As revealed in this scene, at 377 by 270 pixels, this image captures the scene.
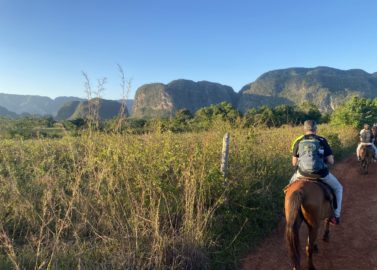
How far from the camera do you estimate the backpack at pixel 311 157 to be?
4602 mm

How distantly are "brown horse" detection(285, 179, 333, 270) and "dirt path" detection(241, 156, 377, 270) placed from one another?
0.48m

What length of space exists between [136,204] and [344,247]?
358 centimetres

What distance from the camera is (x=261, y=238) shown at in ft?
17.7

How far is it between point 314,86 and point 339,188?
151m

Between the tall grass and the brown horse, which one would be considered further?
the brown horse

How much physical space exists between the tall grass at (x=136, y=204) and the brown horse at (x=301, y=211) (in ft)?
3.24

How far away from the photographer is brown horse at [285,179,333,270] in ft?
13.1

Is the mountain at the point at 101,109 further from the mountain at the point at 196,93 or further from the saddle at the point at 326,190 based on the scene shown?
the mountain at the point at 196,93

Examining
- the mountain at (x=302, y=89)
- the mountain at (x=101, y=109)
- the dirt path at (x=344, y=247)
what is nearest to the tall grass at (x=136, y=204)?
the dirt path at (x=344, y=247)

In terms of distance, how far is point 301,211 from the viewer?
13.8ft

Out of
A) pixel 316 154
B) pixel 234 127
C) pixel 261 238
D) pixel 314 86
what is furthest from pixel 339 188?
pixel 314 86

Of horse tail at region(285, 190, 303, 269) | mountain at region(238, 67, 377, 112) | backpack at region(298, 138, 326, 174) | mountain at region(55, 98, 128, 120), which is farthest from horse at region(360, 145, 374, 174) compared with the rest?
mountain at region(238, 67, 377, 112)

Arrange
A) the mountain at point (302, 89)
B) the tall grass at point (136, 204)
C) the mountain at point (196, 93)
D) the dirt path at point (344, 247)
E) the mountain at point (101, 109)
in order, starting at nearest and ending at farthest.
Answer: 1. the tall grass at point (136, 204)
2. the dirt path at point (344, 247)
3. the mountain at point (101, 109)
4. the mountain at point (302, 89)
5. the mountain at point (196, 93)

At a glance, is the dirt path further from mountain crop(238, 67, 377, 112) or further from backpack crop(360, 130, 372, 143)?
mountain crop(238, 67, 377, 112)
